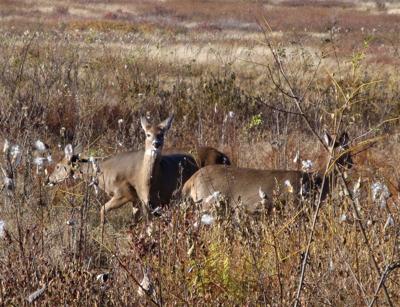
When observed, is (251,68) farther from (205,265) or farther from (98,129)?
(205,265)

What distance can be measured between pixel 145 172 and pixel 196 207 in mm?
2933

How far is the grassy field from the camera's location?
4312mm

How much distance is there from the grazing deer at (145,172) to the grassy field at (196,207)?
0.88 feet

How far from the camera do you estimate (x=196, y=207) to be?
246 inches

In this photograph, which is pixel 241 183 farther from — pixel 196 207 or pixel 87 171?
pixel 87 171

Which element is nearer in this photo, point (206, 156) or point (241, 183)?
point (241, 183)

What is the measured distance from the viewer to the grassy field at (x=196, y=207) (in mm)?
4312

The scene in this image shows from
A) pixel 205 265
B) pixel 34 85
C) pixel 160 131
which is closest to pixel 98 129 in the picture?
pixel 34 85


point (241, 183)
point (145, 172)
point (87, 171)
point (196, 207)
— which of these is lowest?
point (145, 172)

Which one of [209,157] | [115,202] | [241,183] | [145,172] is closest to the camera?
[241,183]

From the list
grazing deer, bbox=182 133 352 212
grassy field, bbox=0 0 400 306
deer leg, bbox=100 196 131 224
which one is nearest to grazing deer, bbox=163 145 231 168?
grassy field, bbox=0 0 400 306

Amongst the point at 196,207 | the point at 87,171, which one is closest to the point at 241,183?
the point at 196,207

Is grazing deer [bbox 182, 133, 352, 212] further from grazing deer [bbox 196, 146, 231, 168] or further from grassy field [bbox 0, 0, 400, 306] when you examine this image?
grazing deer [bbox 196, 146, 231, 168]

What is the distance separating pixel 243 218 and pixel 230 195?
6.94 feet
